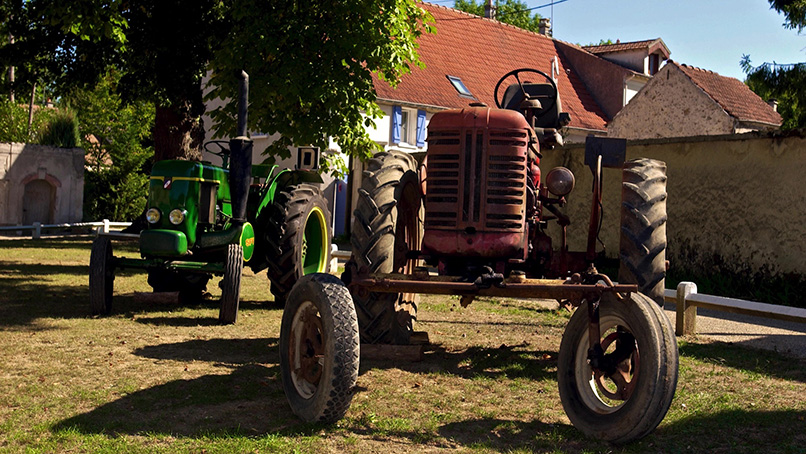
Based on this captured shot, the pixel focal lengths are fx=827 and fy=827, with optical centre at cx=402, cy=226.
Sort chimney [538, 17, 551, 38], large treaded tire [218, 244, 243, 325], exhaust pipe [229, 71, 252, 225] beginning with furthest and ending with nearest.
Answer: chimney [538, 17, 551, 38] < exhaust pipe [229, 71, 252, 225] < large treaded tire [218, 244, 243, 325]

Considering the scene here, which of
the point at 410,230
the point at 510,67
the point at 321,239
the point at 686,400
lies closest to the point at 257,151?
the point at 510,67

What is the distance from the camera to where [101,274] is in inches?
341

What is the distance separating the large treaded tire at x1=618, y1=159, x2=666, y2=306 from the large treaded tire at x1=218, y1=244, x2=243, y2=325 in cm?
411

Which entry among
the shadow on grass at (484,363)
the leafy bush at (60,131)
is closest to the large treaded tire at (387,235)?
the shadow on grass at (484,363)

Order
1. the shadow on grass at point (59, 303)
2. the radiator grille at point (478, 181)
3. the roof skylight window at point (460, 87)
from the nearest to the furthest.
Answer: the radiator grille at point (478, 181) → the shadow on grass at point (59, 303) → the roof skylight window at point (460, 87)

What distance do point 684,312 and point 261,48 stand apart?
24.2 feet

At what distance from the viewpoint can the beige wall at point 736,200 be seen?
12.0 m

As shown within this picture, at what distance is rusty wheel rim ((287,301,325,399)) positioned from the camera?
498 cm

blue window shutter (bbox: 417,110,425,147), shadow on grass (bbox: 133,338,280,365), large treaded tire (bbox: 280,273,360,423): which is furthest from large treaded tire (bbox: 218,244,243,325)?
blue window shutter (bbox: 417,110,425,147)

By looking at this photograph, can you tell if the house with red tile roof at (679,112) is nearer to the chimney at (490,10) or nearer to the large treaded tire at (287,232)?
the chimney at (490,10)

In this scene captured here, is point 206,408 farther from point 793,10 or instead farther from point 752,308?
point 793,10

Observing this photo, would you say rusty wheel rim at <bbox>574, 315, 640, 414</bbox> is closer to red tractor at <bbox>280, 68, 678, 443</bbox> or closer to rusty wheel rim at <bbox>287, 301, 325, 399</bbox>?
red tractor at <bbox>280, 68, 678, 443</bbox>

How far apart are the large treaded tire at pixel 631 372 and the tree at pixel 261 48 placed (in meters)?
8.00

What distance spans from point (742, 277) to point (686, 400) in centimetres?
768
